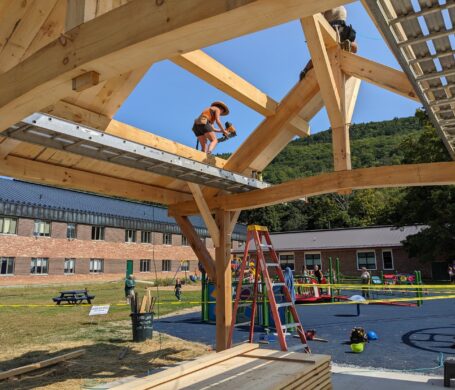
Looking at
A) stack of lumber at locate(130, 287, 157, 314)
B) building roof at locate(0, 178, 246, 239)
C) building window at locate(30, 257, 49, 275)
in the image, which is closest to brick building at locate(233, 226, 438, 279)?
building roof at locate(0, 178, 246, 239)

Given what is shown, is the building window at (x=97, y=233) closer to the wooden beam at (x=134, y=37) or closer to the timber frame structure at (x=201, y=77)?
the timber frame structure at (x=201, y=77)

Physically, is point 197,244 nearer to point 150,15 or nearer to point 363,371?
point 363,371

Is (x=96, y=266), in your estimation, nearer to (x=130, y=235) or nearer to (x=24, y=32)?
(x=130, y=235)

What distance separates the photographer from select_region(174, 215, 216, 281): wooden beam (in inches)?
307

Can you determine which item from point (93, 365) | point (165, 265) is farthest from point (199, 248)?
point (165, 265)

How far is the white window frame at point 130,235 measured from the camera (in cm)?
4491

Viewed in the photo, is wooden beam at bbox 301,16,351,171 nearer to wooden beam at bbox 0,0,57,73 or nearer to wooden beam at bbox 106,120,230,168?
wooden beam at bbox 106,120,230,168

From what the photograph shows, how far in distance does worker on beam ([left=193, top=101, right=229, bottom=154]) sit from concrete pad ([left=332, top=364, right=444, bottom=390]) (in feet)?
15.0

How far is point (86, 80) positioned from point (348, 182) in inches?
182

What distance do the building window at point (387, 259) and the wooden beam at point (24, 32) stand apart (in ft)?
126

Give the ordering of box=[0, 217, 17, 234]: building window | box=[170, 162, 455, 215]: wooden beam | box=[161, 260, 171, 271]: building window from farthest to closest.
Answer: box=[161, 260, 171, 271]: building window → box=[0, 217, 17, 234]: building window → box=[170, 162, 455, 215]: wooden beam

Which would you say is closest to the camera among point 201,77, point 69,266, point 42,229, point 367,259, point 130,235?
point 201,77

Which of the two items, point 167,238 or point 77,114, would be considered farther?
point 167,238

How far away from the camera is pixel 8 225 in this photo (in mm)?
34656
